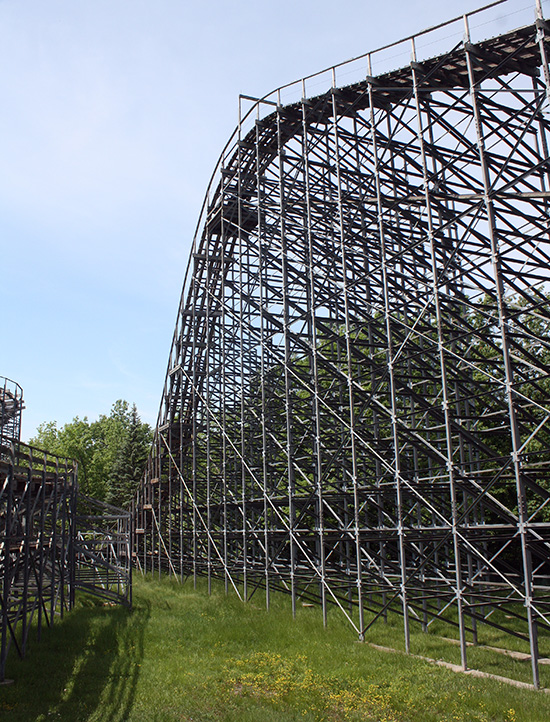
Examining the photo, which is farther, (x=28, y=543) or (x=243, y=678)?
(x=28, y=543)

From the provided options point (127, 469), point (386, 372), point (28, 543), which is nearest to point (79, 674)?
point (28, 543)

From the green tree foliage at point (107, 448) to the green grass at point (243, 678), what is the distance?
1317 inches

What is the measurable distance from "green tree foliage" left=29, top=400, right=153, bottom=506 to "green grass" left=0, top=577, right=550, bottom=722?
3346 cm

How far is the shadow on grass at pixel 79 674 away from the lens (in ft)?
30.9

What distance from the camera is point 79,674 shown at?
1131 cm

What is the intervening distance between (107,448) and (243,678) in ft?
171

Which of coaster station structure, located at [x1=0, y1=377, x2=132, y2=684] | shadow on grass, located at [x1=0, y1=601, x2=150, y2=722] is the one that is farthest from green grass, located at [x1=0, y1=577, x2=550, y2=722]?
coaster station structure, located at [x1=0, y1=377, x2=132, y2=684]

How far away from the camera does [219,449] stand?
76.2 ft

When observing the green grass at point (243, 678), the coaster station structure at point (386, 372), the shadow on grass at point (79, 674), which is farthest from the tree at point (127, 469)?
the green grass at point (243, 678)

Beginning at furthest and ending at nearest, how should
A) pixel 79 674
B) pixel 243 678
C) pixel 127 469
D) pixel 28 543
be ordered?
1. pixel 127 469
2. pixel 28 543
3. pixel 79 674
4. pixel 243 678

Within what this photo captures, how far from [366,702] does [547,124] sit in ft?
34.3

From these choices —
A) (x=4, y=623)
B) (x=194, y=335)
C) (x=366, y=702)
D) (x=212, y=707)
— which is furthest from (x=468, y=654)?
(x=194, y=335)

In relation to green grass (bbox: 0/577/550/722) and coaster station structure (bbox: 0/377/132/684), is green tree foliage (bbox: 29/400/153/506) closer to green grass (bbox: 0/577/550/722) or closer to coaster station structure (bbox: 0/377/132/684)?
coaster station structure (bbox: 0/377/132/684)

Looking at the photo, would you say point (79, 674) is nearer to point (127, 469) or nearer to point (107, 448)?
point (127, 469)
